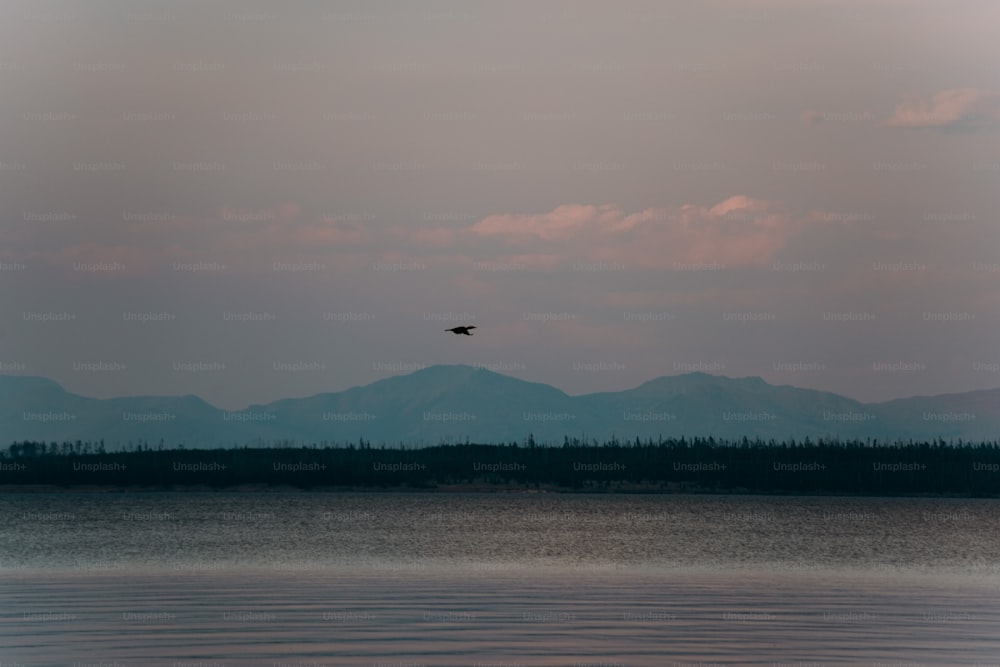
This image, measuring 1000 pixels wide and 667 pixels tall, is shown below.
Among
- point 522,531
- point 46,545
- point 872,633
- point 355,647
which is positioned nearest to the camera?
point 355,647

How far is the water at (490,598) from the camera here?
34.0m

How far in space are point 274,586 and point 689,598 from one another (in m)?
15.2

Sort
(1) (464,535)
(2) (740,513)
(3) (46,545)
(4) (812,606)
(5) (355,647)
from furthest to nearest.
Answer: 1. (2) (740,513)
2. (1) (464,535)
3. (3) (46,545)
4. (4) (812,606)
5. (5) (355,647)

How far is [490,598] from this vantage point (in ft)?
155

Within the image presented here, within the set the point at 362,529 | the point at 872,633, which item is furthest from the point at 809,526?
the point at 872,633

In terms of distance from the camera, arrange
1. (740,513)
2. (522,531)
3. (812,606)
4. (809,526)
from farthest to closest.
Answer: (740,513) < (809,526) < (522,531) < (812,606)

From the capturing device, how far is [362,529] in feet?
345

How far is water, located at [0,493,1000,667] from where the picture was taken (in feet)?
112

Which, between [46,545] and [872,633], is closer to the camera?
[872,633]

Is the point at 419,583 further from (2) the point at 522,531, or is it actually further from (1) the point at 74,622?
(2) the point at 522,531

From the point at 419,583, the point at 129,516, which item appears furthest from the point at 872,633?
the point at 129,516

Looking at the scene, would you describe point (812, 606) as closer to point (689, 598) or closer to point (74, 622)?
point (689, 598)

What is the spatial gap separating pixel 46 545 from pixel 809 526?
68877mm

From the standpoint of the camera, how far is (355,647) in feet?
112
